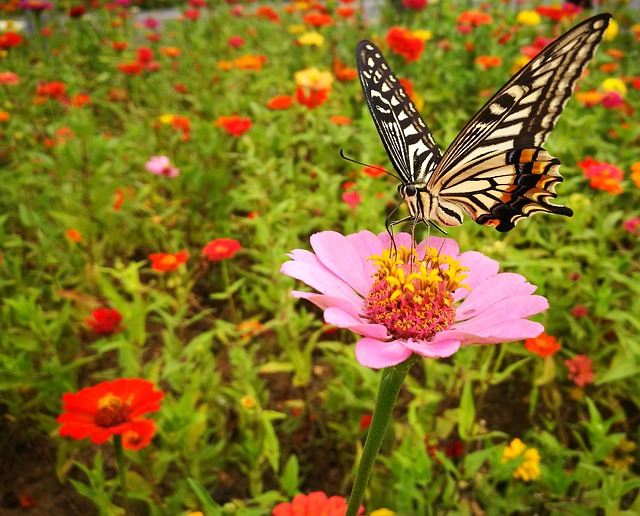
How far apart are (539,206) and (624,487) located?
23.3 inches

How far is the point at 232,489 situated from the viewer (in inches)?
55.7

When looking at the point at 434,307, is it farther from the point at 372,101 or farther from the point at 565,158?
the point at 565,158

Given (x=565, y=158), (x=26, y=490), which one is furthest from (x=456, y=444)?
(x=565, y=158)

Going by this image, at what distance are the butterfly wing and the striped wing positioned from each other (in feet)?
0.24

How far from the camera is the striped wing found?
3.04 feet

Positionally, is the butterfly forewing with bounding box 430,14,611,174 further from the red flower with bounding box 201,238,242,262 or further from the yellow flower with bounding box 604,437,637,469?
the yellow flower with bounding box 604,437,637,469

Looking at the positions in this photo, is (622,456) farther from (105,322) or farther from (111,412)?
(105,322)

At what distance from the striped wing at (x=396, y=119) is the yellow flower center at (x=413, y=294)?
0.93 ft

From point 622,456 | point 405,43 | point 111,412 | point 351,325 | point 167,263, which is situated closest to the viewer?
point 351,325

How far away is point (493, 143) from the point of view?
2.75 feet

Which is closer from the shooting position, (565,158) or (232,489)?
(232,489)

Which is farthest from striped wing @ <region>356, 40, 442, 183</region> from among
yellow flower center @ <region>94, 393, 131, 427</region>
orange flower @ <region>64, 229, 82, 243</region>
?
orange flower @ <region>64, 229, 82, 243</region>

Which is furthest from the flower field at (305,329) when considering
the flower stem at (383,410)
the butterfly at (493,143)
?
the butterfly at (493,143)

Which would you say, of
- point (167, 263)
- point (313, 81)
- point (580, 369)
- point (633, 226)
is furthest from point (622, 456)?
point (313, 81)
